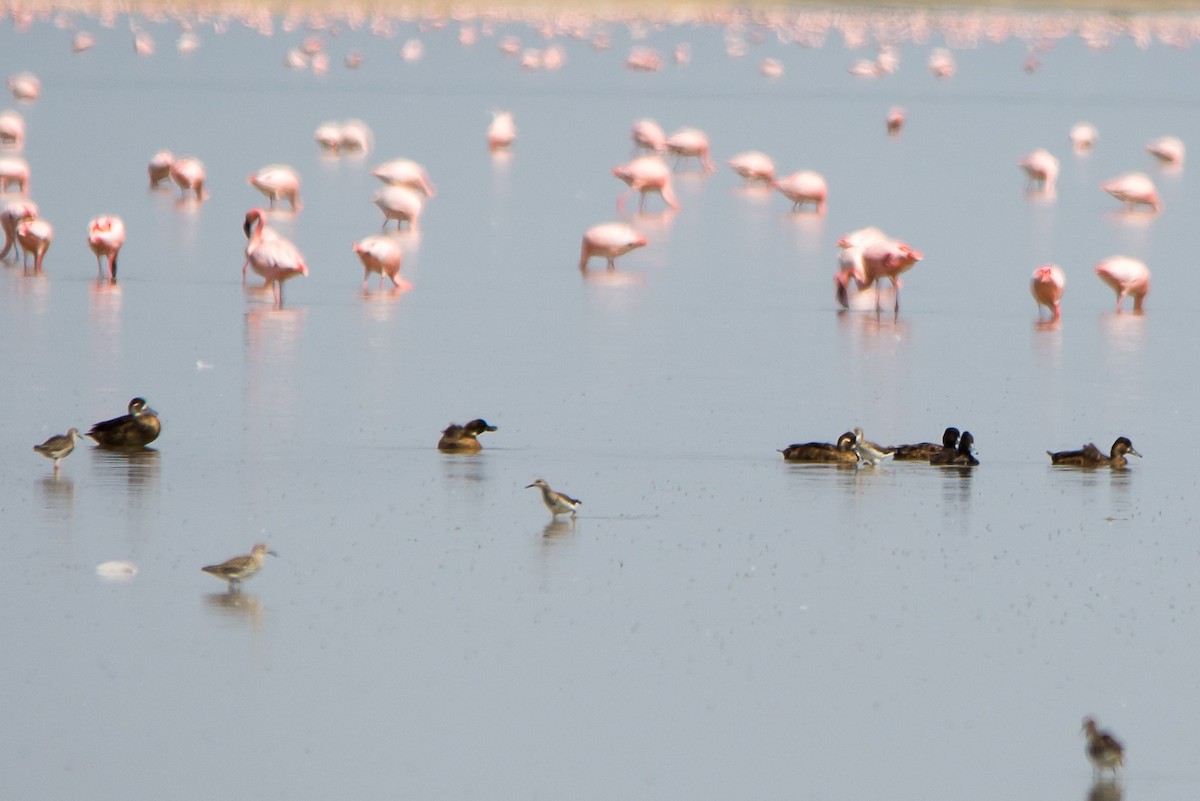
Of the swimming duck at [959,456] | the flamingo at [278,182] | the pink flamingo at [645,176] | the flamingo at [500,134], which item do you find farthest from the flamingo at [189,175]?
the swimming duck at [959,456]

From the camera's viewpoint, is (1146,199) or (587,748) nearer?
(587,748)

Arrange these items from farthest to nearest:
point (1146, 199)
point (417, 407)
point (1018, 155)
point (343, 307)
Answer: point (1018, 155) → point (1146, 199) → point (343, 307) → point (417, 407)

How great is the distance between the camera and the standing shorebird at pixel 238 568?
7000mm

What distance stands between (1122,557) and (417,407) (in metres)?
3.99

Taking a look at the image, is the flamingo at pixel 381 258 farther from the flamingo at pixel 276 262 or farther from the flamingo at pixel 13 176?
the flamingo at pixel 13 176

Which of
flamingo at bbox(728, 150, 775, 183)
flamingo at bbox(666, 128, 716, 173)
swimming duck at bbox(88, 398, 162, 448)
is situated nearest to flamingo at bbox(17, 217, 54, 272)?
swimming duck at bbox(88, 398, 162, 448)

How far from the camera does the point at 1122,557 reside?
7.81 m

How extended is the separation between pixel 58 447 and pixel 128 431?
56 centimetres

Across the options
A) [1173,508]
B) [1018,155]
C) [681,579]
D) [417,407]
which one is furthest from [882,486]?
[1018,155]

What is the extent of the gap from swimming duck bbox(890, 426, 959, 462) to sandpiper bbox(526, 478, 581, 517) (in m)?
1.83

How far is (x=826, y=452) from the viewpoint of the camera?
9367mm

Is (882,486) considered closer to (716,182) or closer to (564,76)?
(716,182)

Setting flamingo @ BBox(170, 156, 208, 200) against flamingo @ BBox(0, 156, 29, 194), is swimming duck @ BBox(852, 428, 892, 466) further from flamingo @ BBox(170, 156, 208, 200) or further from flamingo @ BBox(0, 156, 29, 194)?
flamingo @ BBox(0, 156, 29, 194)

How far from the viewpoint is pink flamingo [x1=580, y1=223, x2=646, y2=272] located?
55.8ft
